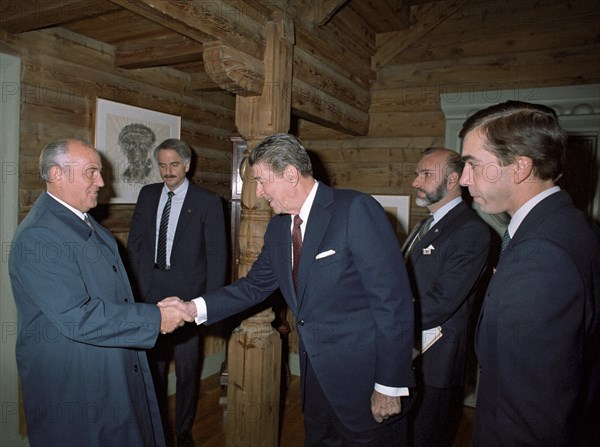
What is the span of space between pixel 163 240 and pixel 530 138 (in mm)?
2575

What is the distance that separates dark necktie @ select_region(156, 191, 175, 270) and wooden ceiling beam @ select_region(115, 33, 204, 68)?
3.37ft

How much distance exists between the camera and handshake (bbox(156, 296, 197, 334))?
1926mm

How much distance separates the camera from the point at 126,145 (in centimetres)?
344

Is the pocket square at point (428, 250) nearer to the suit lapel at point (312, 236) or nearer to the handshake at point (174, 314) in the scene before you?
the suit lapel at point (312, 236)

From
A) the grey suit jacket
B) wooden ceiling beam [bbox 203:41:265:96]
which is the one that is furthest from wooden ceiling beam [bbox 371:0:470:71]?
the grey suit jacket

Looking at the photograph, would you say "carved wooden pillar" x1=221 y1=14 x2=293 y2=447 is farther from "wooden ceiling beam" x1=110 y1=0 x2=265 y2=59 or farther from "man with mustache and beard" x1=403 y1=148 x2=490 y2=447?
"man with mustache and beard" x1=403 y1=148 x2=490 y2=447

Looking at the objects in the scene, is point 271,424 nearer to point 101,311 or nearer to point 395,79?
point 101,311

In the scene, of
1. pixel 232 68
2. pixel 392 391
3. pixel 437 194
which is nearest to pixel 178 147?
pixel 232 68

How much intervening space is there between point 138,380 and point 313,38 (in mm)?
2601

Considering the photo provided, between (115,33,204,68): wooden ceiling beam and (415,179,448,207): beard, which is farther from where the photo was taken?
(115,33,204,68): wooden ceiling beam

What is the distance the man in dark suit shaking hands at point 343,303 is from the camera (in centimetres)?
172

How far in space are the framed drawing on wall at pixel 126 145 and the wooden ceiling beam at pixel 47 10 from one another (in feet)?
2.58

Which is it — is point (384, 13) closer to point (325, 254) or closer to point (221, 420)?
point (325, 254)

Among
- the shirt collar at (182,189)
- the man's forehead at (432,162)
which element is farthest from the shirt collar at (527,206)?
the shirt collar at (182,189)
